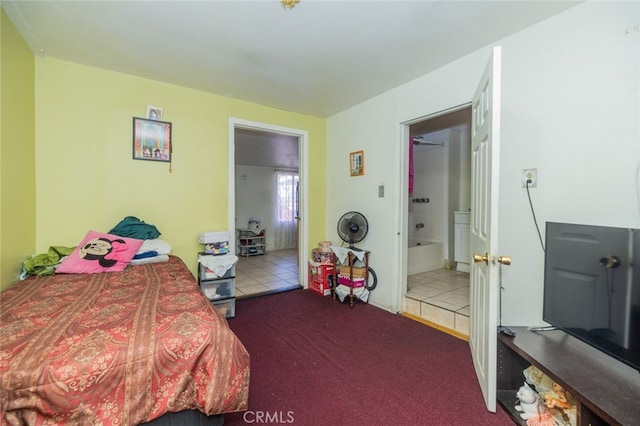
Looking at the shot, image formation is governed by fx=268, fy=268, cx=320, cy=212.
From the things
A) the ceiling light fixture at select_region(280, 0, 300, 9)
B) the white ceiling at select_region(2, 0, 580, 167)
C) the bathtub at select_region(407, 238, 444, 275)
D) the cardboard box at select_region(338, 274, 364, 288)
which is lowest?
the cardboard box at select_region(338, 274, 364, 288)

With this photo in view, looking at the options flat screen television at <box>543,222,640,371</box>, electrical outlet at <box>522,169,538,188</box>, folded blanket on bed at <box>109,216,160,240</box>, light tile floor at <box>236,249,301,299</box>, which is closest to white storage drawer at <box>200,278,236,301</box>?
light tile floor at <box>236,249,301,299</box>

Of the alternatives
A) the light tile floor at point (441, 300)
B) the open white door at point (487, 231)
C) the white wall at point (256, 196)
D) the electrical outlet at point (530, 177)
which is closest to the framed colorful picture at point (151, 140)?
the open white door at point (487, 231)

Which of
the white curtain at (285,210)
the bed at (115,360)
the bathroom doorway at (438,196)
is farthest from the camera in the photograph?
the white curtain at (285,210)

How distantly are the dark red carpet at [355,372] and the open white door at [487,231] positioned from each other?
0.20 metres

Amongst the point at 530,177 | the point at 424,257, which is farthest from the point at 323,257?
the point at 530,177

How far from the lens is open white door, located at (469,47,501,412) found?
1.41 metres

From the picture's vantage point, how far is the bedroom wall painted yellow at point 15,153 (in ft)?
5.45

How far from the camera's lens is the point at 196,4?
5.24 ft

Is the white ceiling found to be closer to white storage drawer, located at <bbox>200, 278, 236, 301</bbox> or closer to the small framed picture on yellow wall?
the small framed picture on yellow wall

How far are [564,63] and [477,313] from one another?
65.2 inches

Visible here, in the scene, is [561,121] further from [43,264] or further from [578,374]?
[43,264]

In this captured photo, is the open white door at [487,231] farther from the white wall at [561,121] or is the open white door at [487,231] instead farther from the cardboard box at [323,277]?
the cardboard box at [323,277]

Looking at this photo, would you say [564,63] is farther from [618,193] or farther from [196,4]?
[196,4]

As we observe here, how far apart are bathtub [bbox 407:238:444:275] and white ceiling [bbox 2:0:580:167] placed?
2.20 m
